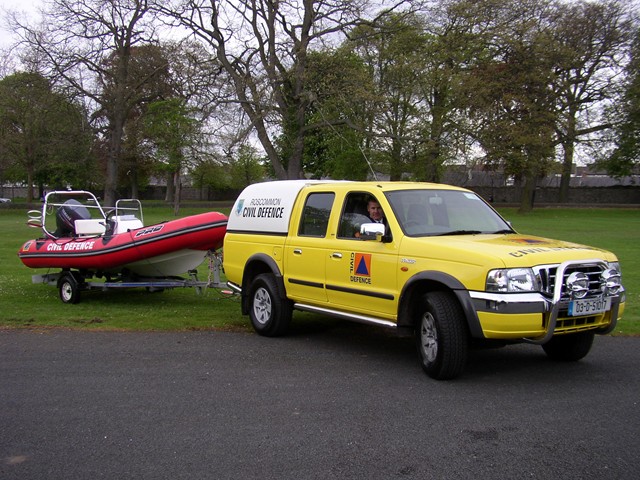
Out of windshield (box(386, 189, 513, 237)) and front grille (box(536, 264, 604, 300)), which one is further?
windshield (box(386, 189, 513, 237))

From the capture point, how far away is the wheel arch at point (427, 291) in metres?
6.14

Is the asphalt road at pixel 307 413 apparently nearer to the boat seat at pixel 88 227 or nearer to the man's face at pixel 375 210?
the man's face at pixel 375 210

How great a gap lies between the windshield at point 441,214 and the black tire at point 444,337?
3.06 ft

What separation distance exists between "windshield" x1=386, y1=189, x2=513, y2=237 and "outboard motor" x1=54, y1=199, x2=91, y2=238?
6855 mm

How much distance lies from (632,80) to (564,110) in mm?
4271

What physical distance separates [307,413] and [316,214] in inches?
131

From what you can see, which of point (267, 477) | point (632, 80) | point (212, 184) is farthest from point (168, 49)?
point (212, 184)

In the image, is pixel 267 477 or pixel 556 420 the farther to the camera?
pixel 556 420

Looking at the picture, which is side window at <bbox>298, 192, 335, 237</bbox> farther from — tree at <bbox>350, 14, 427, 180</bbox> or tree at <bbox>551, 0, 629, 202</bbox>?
tree at <bbox>551, 0, 629, 202</bbox>

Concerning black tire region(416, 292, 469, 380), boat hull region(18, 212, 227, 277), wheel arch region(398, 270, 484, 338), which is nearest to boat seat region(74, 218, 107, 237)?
boat hull region(18, 212, 227, 277)

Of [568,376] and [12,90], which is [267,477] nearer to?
[568,376]

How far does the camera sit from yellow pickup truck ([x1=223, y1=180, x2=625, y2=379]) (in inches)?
239

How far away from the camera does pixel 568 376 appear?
6.67 metres

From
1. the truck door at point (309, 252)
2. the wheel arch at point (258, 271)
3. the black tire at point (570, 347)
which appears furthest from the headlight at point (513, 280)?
the wheel arch at point (258, 271)
